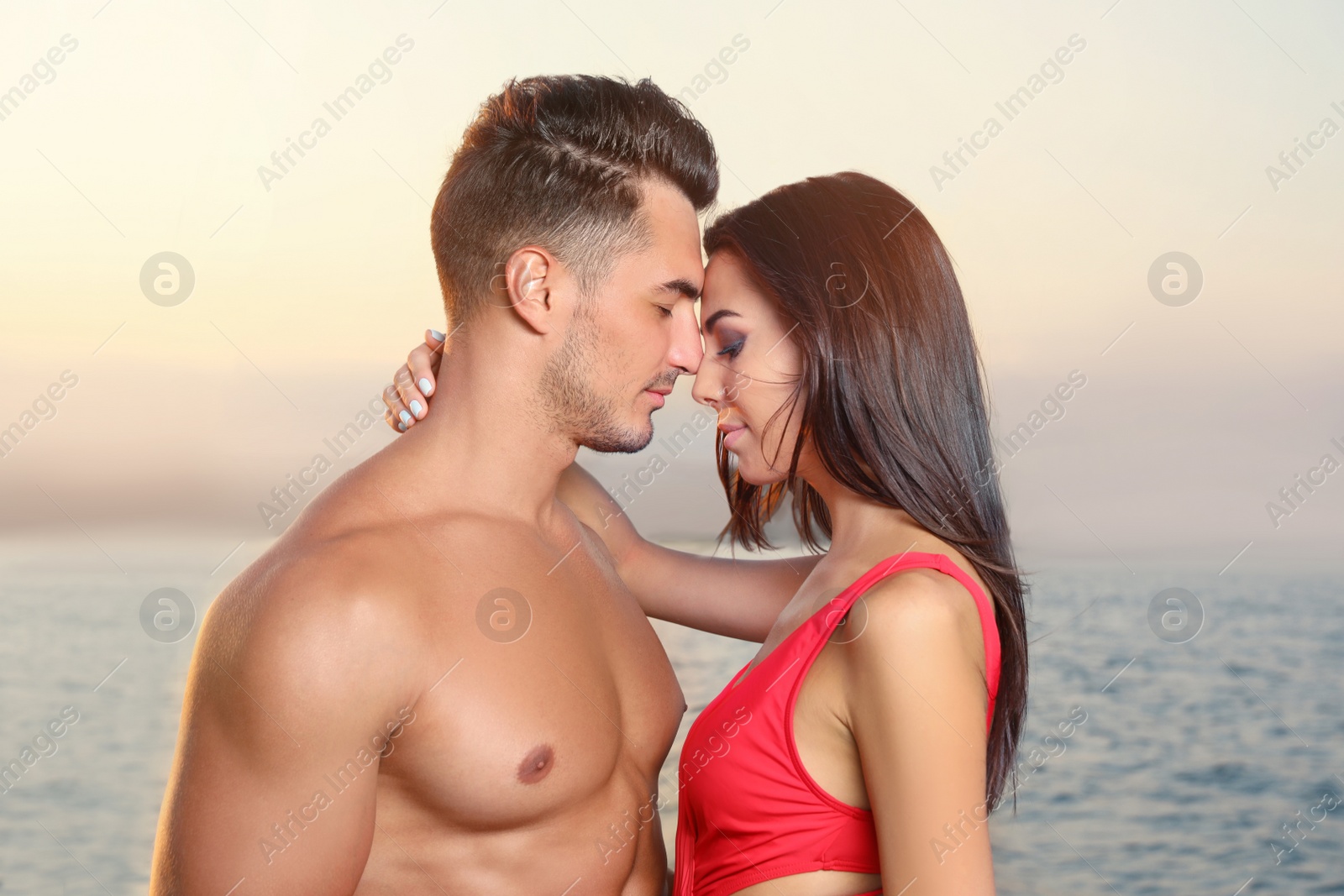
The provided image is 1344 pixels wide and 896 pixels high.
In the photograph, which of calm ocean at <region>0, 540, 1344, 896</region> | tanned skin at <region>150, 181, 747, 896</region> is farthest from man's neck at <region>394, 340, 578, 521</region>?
calm ocean at <region>0, 540, 1344, 896</region>

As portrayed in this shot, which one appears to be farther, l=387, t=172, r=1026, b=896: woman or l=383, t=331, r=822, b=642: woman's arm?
l=383, t=331, r=822, b=642: woman's arm

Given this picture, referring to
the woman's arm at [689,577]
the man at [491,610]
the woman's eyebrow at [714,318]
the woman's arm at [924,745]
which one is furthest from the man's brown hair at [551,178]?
the woman's arm at [924,745]

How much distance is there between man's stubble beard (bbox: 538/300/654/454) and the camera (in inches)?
82.8

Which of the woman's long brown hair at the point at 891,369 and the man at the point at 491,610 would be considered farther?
the woman's long brown hair at the point at 891,369

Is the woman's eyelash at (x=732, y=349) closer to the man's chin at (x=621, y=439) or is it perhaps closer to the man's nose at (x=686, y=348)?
the man's nose at (x=686, y=348)

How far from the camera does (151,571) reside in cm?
1786

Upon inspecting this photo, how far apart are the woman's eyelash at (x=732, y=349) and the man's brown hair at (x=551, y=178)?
11.4 inches

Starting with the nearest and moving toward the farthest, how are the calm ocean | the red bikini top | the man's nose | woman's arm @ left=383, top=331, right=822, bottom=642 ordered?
the red bikini top, the man's nose, woman's arm @ left=383, top=331, right=822, bottom=642, the calm ocean

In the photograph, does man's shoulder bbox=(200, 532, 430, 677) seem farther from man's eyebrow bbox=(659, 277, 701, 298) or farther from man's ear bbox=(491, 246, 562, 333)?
man's eyebrow bbox=(659, 277, 701, 298)

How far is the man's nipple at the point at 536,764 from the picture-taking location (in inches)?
73.5

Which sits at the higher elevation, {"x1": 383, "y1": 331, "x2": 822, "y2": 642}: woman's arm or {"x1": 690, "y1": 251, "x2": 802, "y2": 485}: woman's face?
{"x1": 690, "y1": 251, "x2": 802, "y2": 485}: woman's face

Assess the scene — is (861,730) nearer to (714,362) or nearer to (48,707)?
(714,362)

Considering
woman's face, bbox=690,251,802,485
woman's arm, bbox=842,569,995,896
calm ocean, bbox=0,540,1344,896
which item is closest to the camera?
woman's arm, bbox=842,569,995,896

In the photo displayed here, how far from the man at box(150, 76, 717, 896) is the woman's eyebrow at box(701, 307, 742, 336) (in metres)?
0.04
